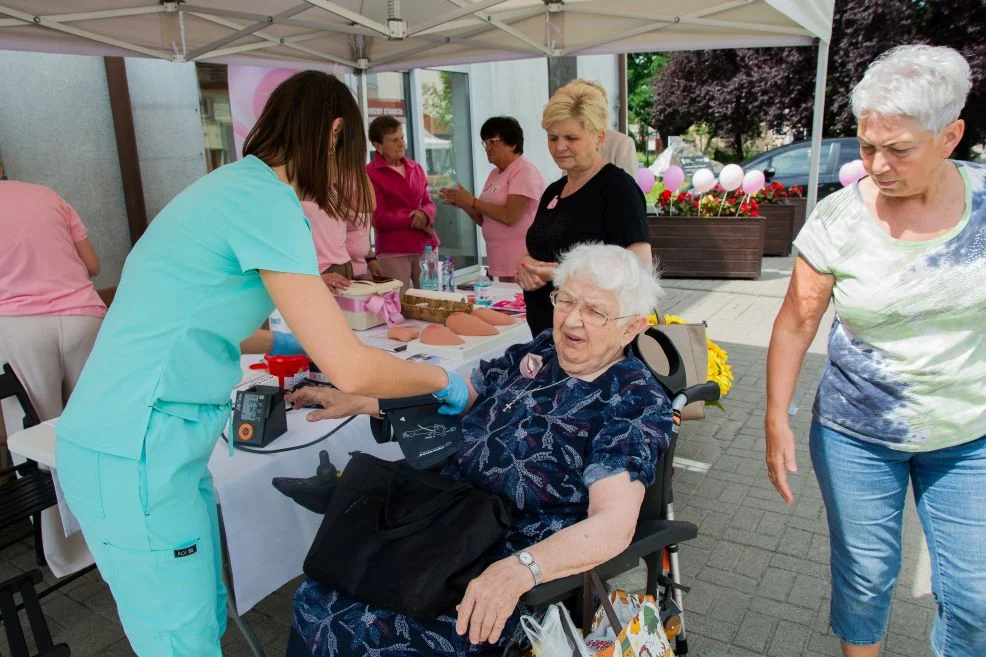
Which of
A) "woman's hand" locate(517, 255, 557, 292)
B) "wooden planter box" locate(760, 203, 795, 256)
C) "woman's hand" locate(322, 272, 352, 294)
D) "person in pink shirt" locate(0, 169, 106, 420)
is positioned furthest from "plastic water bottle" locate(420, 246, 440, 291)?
"wooden planter box" locate(760, 203, 795, 256)

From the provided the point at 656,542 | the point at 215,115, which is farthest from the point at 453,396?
the point at 215,115

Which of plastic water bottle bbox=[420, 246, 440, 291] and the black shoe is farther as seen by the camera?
plastic water bottle bbox=[420, 246, 440, 291]

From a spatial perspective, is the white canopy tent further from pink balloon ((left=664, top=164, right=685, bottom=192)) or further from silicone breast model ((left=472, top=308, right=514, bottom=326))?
pink balloon ((left=664, top=164, right=685, bottom=192))

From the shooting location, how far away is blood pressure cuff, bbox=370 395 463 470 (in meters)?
1.86

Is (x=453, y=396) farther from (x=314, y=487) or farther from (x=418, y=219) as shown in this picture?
(x=418, y=219)

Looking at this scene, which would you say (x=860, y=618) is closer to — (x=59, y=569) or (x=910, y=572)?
(x=910, y=572)

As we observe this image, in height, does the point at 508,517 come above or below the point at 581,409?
below

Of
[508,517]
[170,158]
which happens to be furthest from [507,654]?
[170,158]

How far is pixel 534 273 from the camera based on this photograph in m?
2.87

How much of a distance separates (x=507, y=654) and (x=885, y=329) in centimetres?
118

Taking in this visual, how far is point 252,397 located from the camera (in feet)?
6.93

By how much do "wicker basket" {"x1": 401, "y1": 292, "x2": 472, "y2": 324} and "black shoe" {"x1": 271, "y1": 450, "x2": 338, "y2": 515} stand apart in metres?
1.43

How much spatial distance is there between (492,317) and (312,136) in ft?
5.58

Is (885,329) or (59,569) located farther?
(59,569)
